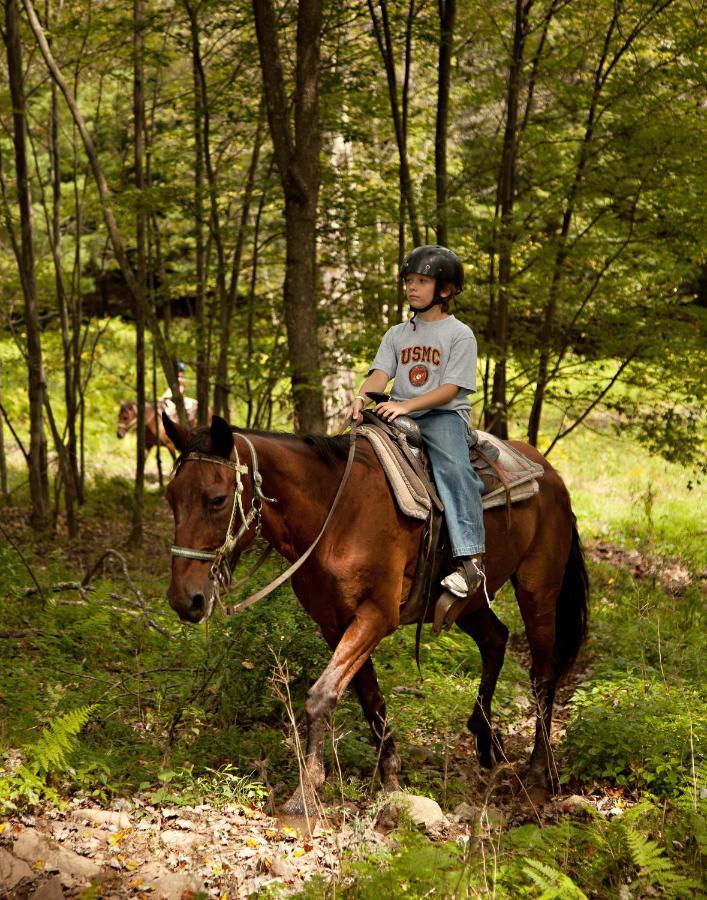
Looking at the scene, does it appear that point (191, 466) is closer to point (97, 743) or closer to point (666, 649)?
point (97, 743)

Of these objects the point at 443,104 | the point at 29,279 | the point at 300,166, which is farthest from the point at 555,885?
the point at 29,279

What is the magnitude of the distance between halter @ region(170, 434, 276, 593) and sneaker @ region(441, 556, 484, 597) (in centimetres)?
124

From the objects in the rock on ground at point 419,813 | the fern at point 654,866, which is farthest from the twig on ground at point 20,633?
the fern at point 654,866

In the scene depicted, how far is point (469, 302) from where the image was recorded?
1122cm

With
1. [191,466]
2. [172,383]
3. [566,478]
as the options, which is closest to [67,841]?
[191,466]

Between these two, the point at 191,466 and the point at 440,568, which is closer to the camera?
the point at 191,466

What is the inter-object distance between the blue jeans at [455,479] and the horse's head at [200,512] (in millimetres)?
1274

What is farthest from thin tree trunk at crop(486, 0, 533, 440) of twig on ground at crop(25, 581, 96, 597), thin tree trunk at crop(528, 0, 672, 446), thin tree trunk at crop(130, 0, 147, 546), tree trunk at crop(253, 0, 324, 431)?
twig on ground at crop(25, 581, 96, 597)

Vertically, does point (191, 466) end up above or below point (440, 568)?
above

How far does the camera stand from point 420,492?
497 cm

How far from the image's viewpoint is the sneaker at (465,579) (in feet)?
16.9

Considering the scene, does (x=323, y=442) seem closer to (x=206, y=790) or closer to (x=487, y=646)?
(x=206, y=790)

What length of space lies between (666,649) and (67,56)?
11.8 m

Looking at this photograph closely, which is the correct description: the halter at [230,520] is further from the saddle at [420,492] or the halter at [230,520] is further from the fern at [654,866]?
the fern at [654,866]
